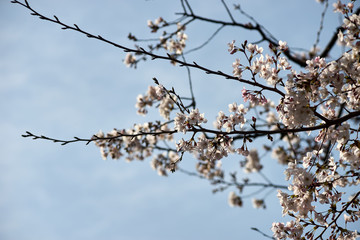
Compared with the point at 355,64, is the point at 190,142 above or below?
below

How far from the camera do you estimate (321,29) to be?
233 inches

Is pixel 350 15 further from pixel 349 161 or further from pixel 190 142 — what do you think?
pixel 190 142

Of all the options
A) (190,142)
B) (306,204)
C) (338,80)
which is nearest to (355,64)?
(338,80)

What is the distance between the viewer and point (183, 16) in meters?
6.38

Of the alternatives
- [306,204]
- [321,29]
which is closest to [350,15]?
[306,204]

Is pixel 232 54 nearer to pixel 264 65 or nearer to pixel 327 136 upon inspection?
pixel 264 65

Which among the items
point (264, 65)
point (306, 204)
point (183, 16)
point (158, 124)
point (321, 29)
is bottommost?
point (306, 204)

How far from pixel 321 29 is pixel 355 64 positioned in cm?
358

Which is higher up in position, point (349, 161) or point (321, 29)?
point (321, 29)

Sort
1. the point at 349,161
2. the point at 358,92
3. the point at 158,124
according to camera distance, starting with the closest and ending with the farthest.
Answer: the point at 358,92 → the point at 349,161 → the point at 158,124

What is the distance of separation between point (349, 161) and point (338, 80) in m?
1.02

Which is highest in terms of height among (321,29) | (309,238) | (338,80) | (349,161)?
(321,29)

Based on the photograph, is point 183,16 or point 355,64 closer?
point 355,64

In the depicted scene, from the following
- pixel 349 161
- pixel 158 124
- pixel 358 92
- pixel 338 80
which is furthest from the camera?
pixel 158 124
